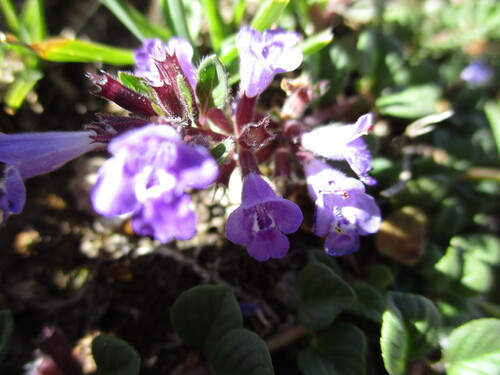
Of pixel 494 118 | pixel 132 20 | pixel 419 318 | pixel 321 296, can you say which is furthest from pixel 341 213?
pixel 494 118

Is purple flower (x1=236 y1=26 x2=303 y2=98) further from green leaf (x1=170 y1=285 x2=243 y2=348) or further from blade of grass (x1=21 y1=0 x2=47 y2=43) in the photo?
blade of grass (x1=21 y1=0 x2=47 y2=43)

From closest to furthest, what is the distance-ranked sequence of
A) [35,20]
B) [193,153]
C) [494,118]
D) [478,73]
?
[193,153]
[35,20]
[494,118]
[478,73]

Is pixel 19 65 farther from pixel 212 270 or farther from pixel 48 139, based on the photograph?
pixel 212 270

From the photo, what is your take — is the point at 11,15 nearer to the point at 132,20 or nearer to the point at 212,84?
the point at 132,20

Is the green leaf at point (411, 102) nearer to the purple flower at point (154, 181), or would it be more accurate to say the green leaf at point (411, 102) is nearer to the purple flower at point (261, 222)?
the purple flower at point (261, 222)

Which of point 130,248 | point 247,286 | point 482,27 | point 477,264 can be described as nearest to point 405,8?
point 482,27

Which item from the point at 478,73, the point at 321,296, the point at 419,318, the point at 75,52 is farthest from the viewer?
the point at 478,73
